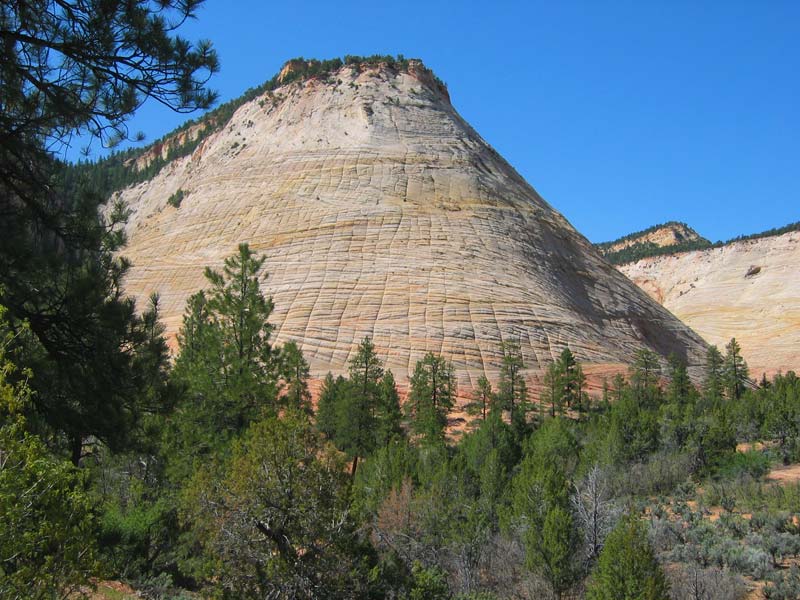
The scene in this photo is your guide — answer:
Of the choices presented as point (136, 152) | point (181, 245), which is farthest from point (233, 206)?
point (136, 152)

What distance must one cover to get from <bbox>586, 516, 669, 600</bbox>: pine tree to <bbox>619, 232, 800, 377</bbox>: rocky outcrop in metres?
55.4

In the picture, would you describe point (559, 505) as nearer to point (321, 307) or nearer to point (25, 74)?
point (25, 74)

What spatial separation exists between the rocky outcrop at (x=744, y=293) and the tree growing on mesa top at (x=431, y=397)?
37.9 m

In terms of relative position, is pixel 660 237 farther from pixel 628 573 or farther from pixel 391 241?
pixel 628 573

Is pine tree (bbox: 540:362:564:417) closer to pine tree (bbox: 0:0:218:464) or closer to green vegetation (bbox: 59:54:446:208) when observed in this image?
pine tree (bbox: 0:0:218:464)

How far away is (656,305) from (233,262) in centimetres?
4194

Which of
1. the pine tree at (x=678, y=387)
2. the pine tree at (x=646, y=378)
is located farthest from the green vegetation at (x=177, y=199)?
the pine tree at (x=678, y=387)

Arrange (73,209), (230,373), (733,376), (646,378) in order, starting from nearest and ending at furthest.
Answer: (73,209) → (230,373) → (646,378) → (733,376)

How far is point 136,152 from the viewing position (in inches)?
3716

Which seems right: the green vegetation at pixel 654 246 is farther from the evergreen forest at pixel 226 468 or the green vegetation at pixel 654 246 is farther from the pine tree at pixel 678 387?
the evergreen forest at pixel 226 468

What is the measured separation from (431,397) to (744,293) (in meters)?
58.4

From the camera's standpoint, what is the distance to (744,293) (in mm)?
77625

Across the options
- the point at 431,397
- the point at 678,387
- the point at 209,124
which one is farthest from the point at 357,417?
the point at 209,124

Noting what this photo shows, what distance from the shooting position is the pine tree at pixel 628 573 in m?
10.3
